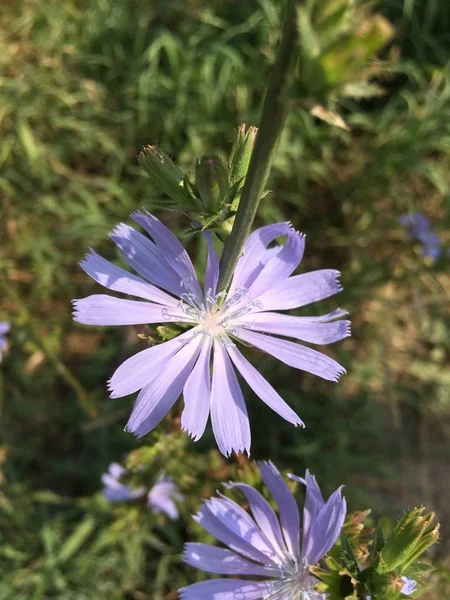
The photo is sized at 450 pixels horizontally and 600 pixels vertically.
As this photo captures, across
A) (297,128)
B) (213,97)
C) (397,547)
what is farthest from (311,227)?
(397,547)

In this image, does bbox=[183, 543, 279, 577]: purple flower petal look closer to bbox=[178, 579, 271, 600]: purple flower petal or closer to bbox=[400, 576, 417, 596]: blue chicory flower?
bbox=[178, 579, 271, 600]: purple flower petal

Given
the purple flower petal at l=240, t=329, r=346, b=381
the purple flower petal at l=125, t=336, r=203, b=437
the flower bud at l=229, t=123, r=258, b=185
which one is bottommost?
the purple flower petal at l=125, t=336, r=203, b=437

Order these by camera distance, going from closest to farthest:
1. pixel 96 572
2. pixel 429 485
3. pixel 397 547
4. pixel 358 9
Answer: pixel 358 9
pixel 397 547
pixel 96 572
pixel 429 485

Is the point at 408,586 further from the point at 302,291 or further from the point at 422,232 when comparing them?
the point at 422,232

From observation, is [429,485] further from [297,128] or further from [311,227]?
[297,128]

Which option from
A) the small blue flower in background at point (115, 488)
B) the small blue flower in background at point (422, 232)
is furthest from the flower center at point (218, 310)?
the small blue flower in background at point (422, 232)

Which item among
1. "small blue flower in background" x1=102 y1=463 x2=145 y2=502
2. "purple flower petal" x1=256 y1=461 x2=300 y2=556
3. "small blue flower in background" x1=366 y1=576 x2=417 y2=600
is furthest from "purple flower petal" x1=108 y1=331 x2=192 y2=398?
"small blue flower in background" x1=102 y1=463 x2=145 y2=502
